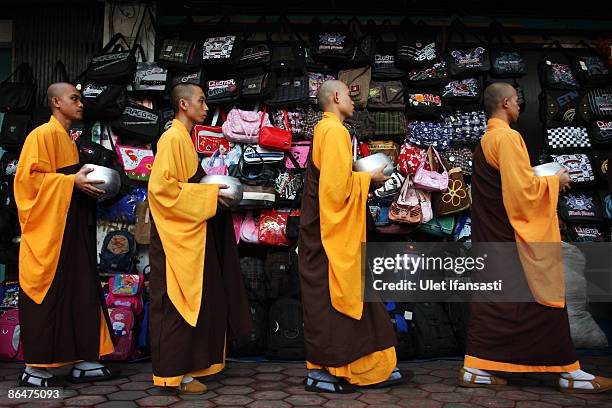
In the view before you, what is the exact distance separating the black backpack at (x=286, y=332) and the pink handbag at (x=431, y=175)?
1.55 m

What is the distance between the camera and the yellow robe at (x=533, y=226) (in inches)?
149

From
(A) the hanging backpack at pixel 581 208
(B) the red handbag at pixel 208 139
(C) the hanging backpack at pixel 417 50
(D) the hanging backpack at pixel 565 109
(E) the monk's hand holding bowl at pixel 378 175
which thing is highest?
(C) the hanging backpack at pixel 417 50

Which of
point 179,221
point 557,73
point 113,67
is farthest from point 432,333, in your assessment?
point 113,67

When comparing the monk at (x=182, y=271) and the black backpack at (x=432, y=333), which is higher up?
the monk at (x=182, y=271)

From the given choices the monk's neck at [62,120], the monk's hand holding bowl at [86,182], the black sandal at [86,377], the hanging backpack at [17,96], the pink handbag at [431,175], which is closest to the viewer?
the monk's hand holding bowl at [86,182]

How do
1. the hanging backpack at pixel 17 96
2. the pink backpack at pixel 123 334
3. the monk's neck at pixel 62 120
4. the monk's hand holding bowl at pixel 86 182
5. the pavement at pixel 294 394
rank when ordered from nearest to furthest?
the pavement at pixel 294 394 → the monk's hand holding bowl at pixel 86 182 → the monk's neck at pixel 62 120 → the pink backpack at pixel 123 334 → the hanging backpack at pixel 17 96

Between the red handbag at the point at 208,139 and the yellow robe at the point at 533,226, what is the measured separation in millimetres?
2796

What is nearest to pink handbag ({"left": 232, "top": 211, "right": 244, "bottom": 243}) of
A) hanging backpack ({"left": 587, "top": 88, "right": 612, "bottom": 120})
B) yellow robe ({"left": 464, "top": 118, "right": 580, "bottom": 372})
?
yellow robe ({"left": 464, "top": 118, "right": 580, "bottom": 372})

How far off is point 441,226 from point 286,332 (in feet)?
5.87

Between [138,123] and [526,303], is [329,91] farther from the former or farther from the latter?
[138,123]

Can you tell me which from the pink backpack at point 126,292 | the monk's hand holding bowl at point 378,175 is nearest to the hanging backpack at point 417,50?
the monk's hand holding bowl at point 378,175

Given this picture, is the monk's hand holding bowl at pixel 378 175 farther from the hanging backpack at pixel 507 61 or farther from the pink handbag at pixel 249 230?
the hanging backpack at pixel 507 61

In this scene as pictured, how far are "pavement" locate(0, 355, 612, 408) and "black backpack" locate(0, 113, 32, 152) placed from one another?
2.18 meters

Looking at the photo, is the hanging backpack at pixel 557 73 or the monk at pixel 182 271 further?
the hanging backpack at pixel 557 73
